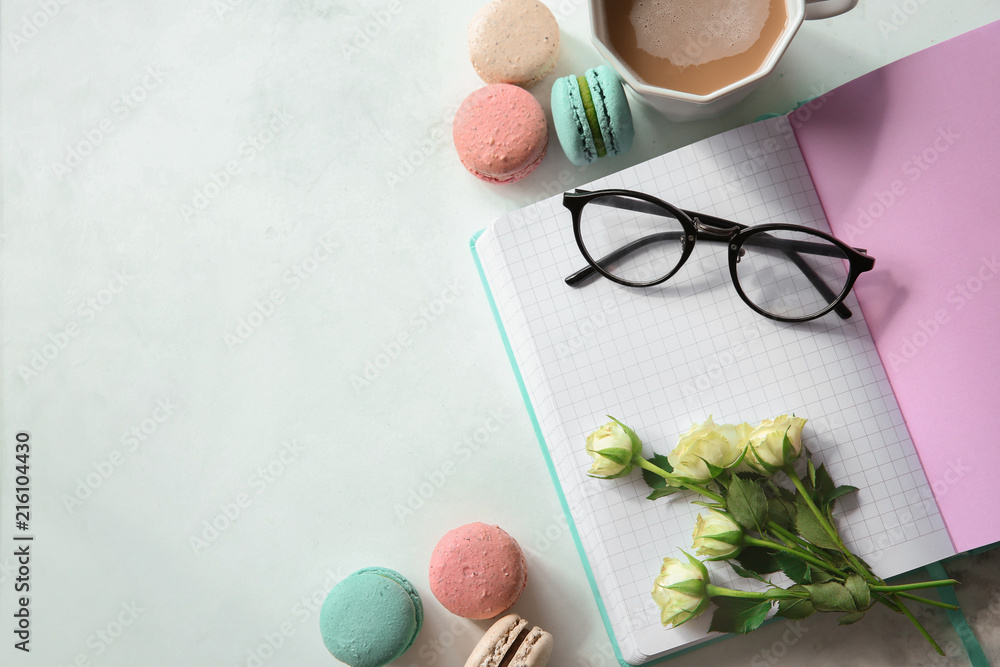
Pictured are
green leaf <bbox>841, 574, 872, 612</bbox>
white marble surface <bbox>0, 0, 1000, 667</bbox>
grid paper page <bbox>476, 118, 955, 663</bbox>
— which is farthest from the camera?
white marble surface <bbox>0, 0, 1000, 667</bbox>

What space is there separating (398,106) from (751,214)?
21.7 inches

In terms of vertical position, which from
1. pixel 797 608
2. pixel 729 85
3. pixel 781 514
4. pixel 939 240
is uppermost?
pixel 729 85

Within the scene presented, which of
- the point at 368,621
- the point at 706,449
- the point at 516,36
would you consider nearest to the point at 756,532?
the point at 706,449

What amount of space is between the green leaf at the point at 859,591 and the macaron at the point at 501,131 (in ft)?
2.22

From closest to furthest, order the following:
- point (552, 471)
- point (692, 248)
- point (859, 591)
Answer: point (859, 591), point (692, 248), point (552, 471)

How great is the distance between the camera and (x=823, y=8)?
31.3 inches

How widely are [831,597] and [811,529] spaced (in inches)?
3.1

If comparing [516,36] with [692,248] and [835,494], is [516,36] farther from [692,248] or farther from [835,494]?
[835,494]

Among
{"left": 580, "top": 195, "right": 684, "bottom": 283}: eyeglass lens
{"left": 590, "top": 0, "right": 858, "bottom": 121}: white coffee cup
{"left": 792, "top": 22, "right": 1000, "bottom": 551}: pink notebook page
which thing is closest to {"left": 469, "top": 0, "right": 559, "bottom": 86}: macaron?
{"left": 590, "top": 0, "right": 858, "bottom": 121}: white coffee cup

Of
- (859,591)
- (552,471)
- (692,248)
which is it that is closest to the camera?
(859,591)

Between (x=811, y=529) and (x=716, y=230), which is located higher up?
(x=716, y=230)

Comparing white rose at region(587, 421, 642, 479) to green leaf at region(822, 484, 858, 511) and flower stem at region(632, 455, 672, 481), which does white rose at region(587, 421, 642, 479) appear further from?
green leaf at region(822, 484, 858, 511)

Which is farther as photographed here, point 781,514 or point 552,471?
point 552,471

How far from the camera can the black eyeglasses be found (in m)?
0.86
